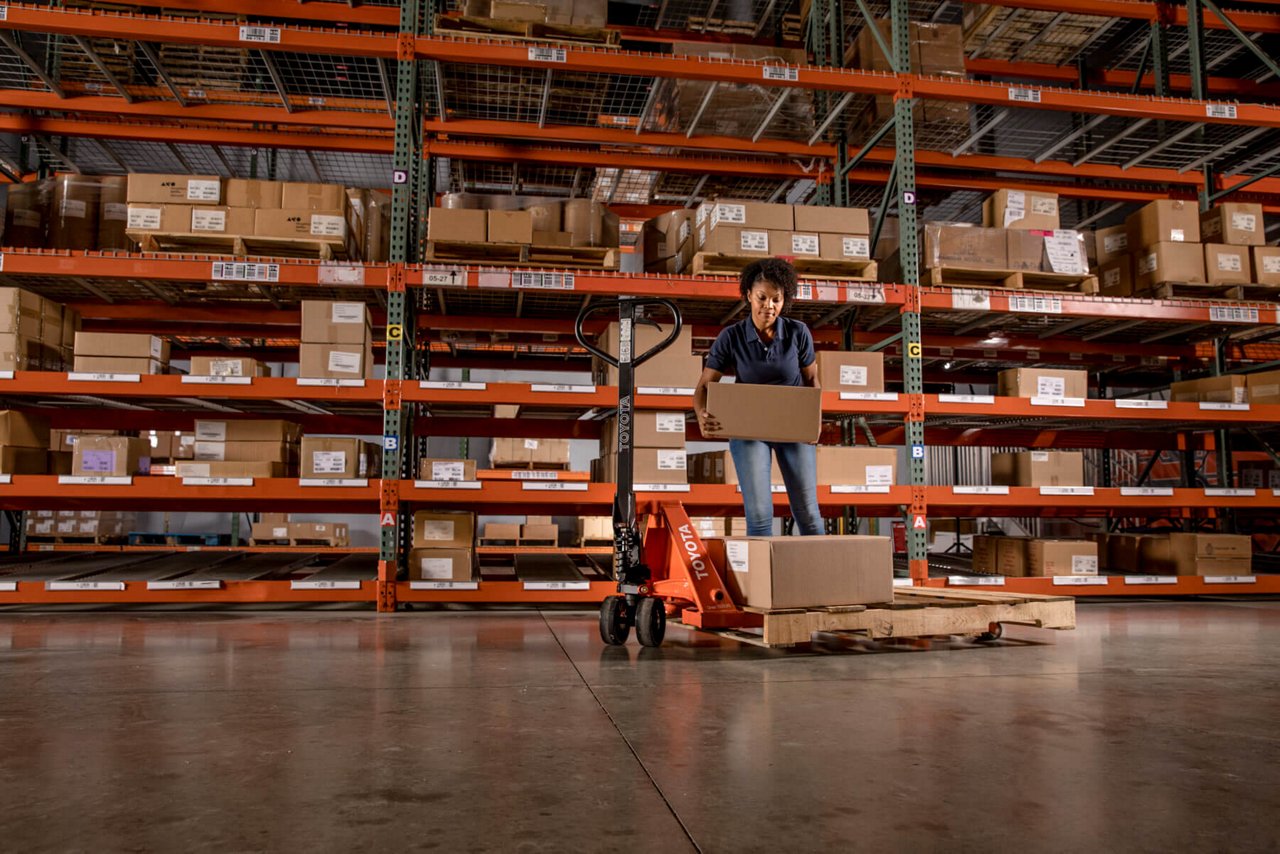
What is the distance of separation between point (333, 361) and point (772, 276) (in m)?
3.18

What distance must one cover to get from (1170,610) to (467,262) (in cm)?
569

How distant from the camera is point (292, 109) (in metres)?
7.76

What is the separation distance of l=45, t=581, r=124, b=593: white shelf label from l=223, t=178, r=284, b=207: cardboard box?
2.70m

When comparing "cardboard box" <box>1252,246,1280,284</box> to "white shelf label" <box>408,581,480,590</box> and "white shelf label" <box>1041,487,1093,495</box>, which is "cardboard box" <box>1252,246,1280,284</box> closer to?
"white shelf label" <box>1041,487,1093,495</box>

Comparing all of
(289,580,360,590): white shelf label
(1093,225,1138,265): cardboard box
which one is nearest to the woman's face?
(289,580,360,590): white shelf label

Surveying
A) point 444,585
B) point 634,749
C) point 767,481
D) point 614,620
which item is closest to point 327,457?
point 444,585

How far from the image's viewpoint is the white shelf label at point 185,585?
5536 millimetres

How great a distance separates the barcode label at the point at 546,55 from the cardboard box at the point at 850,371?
290 centimetres

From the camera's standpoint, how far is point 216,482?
219 inches

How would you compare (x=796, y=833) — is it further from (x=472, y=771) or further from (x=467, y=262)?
(x=467, y=262)

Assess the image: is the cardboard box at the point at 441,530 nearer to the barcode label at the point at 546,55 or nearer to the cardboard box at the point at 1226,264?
the barcode label at the point at 546,55

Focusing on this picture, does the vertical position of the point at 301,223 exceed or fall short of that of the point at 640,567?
it exceeds it

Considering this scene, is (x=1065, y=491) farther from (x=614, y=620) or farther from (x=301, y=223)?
(x=301, y=223)

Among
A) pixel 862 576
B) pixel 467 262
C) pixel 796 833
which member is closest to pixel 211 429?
pixel 467 262
